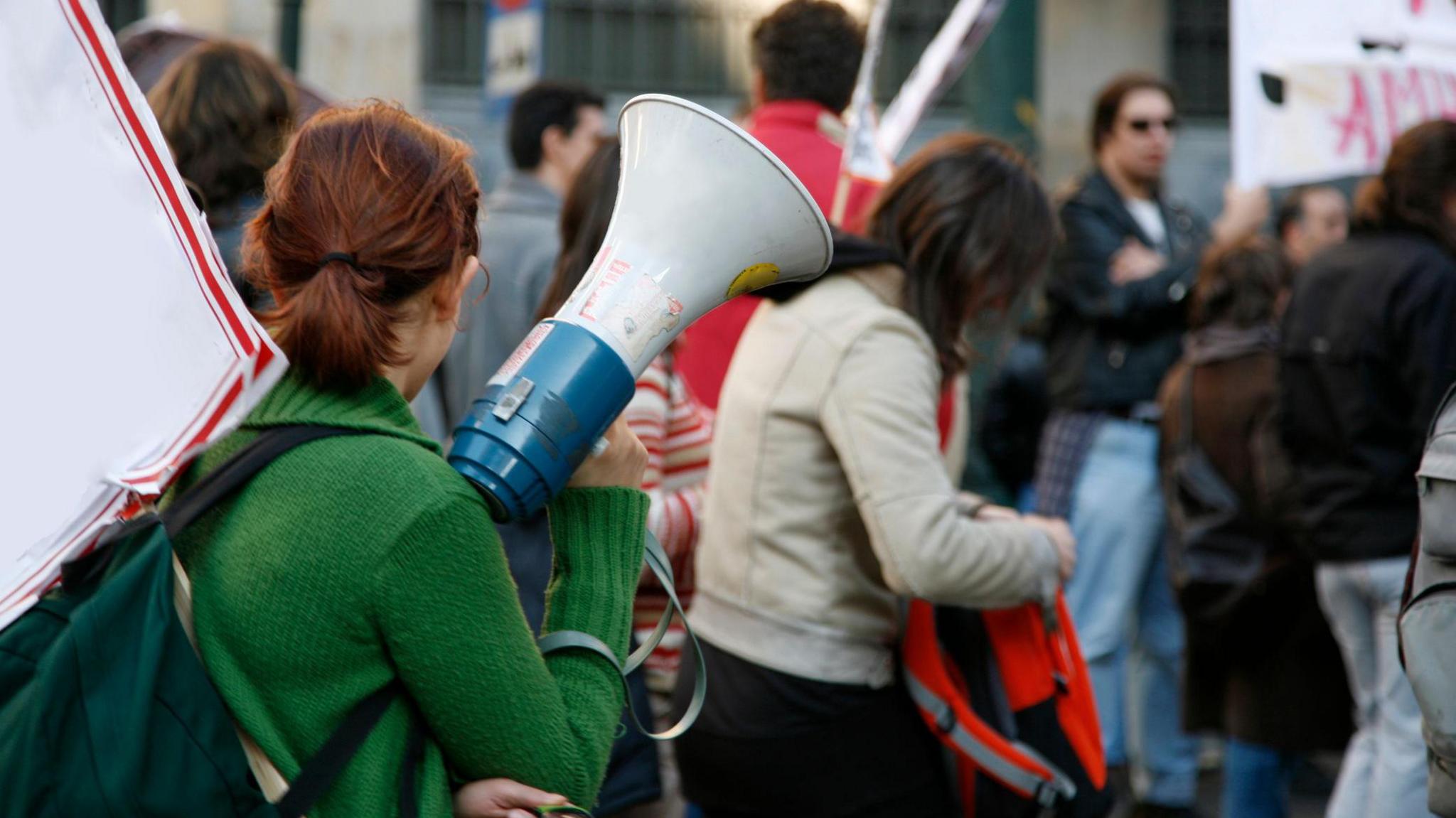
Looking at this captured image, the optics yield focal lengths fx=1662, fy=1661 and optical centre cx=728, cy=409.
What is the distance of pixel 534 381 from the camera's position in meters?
1.84

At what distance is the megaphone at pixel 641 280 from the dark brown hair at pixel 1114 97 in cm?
377

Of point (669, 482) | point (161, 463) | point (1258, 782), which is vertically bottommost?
point (1258, 782)

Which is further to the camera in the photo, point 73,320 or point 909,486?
point 909,486

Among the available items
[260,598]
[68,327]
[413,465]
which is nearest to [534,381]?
[413,465]

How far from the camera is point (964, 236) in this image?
10.1 ft

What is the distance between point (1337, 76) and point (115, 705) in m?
3.96

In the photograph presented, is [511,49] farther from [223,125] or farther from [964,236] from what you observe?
[964,236]

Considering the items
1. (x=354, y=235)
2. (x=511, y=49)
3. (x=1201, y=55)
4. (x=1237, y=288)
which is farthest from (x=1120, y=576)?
(x=1201, y=55)

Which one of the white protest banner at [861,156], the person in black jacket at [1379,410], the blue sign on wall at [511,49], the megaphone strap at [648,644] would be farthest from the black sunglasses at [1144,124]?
the megaphone strap at [648,644]

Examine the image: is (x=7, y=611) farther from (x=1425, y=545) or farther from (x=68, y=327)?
(x=1425, y=545)

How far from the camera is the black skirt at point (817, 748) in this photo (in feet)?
9.70

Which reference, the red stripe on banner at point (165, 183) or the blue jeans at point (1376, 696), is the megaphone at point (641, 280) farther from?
the blue jeans at point (1376, 696)

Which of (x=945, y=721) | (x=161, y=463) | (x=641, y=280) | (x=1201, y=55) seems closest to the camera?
(x=161, y=463)

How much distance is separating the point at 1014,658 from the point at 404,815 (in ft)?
5.07
